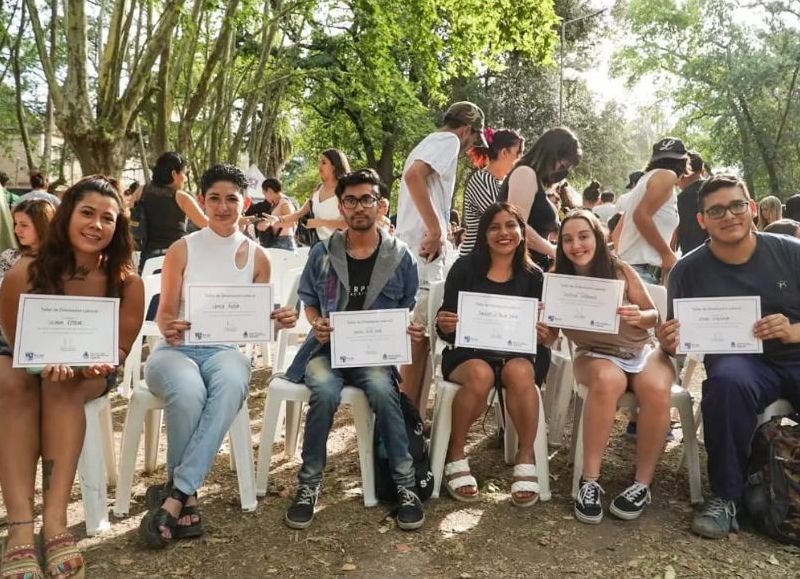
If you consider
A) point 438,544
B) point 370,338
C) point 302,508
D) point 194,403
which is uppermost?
point 370,338

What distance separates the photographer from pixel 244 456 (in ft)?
10.3

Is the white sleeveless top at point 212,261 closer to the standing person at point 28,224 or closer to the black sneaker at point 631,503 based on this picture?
the standing person at point 28,224

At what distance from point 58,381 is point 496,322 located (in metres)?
2.00

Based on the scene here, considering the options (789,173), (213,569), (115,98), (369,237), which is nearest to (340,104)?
(115,98)

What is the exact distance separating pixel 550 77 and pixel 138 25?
54.0 ft

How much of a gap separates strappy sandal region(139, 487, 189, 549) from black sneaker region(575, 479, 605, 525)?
1838mm

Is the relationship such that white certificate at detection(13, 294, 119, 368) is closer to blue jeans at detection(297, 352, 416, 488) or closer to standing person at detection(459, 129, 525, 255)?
blue jeans at detection(297, 352, 416, 488)

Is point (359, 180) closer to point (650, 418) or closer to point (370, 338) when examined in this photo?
point (370, 338)

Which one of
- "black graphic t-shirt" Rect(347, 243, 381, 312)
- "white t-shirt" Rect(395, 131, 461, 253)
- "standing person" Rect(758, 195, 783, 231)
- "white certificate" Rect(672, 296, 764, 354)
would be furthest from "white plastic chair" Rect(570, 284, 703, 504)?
A: "standing person" Rect(758, 195, 783, 231)

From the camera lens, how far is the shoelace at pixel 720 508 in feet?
9.80

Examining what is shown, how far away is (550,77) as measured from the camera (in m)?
22.6

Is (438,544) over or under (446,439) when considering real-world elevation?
under

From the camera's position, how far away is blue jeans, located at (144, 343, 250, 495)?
2.84 meters

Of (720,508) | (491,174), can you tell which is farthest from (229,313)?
(720,508)
